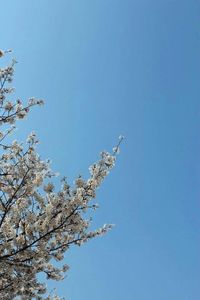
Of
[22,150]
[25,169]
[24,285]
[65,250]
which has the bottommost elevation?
[24,285]

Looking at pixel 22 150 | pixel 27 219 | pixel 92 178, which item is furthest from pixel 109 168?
pixel 22 150

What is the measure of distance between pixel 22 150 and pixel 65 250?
321 cm

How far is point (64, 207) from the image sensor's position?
1049cm

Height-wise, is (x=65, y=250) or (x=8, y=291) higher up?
(x=65, y=250)

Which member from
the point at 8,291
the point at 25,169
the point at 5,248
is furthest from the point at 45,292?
the point at 25,169

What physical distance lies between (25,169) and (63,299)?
23.1 ft

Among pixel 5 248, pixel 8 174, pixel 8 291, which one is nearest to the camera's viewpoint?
pixel 5 248

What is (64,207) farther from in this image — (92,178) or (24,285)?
(24,285)

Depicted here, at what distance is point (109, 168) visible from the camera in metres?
11.0

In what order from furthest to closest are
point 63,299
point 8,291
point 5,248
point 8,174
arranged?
point 63,299 → point 8,174 → point 8,291 → point 5,248

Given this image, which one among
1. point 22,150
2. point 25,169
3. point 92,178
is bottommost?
point 92,178

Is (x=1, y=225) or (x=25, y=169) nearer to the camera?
(x=1, y=225)

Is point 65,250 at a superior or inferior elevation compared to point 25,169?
inferior

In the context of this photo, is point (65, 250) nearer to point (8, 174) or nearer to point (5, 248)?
point (5, 248)
